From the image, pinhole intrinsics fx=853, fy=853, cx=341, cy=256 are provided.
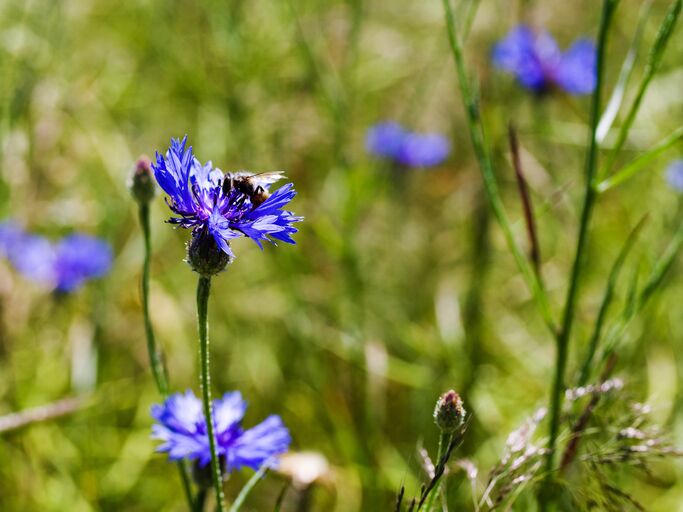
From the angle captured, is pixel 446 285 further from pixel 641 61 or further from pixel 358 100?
pixel 641 61

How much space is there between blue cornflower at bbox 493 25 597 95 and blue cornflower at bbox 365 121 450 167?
9.0 inches

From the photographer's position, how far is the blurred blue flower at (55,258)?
149 centimetres

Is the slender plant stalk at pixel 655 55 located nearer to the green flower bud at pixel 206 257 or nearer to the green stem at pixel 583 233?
the green stem at pixel 583 233

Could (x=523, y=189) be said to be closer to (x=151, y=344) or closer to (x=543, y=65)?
(x=151, y=344)

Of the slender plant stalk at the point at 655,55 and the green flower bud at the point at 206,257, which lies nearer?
the green flower bud at the point at 206,257

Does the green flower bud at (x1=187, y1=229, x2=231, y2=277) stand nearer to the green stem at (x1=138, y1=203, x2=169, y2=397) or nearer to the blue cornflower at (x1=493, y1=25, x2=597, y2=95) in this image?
the green stem at (x1=138, y1=203, x2=169, y2=397)

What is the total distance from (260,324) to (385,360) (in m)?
0.31

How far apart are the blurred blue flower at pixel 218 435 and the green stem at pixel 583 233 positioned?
26 centimetres

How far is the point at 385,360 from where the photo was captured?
1454 millimetres

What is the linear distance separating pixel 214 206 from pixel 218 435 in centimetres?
21

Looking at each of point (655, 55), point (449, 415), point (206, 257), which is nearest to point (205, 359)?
point (206, 257)

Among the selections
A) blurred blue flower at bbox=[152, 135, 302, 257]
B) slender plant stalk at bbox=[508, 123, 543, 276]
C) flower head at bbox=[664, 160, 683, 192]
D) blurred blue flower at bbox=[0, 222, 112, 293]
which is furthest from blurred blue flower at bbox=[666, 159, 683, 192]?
blurred blue flower at bbox=[152, 135, 302, 257]

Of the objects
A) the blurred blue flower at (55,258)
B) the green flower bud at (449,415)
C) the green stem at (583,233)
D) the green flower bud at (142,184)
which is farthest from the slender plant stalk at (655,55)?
the blurred blue flower at (55,258)

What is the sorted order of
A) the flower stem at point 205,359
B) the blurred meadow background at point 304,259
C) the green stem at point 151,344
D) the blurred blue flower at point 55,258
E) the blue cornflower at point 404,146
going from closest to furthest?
1. the flower stem at point 205,359
2. the green stem at point 151,344
3. the blurred meadow background at point 304,259
4. the blurred blue flower at point 55,258
5. the blue cornflower at point 404,146
